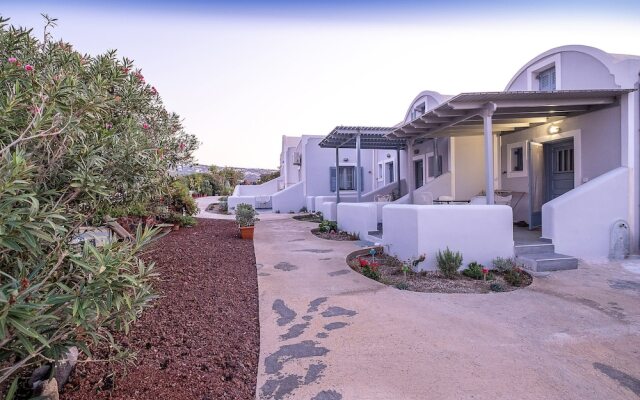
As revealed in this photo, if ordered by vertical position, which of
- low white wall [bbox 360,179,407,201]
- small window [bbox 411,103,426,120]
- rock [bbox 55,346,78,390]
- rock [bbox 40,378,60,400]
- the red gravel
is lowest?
the red gravel

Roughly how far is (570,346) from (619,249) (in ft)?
18.2

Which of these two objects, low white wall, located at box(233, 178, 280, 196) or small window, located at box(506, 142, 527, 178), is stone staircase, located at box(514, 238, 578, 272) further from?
low white wall, located at box(233, 178, 280, 196)

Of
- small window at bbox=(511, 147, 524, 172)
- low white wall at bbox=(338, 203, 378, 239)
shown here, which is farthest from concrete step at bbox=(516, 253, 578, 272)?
small window at bbox=(511, 147, 524, 172)

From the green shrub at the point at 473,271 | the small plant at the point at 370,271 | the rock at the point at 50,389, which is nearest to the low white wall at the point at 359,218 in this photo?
the small plant at the point at 370,271

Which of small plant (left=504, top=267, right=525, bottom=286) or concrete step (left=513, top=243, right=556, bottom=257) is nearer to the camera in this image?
small plant (left=504, top=267, right=525, bottom=286)

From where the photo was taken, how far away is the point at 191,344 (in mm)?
3678

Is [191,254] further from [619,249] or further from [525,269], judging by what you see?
[619,249]

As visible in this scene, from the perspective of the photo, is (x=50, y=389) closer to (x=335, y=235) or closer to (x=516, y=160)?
(x=335, y=235)

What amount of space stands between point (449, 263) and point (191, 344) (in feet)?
15.1

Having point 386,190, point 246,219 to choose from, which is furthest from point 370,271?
point 386,190

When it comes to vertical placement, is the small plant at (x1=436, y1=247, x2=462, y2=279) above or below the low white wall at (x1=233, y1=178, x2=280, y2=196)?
below

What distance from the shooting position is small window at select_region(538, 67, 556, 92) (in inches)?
385

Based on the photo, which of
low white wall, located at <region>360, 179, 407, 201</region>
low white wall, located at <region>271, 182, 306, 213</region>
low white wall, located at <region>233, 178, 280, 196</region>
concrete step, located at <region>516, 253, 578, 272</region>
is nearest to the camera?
concrete step, located at <region>516, 253, 578, 272</region>

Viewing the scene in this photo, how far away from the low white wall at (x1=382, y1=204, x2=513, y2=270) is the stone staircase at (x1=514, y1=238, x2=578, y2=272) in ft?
1.09
